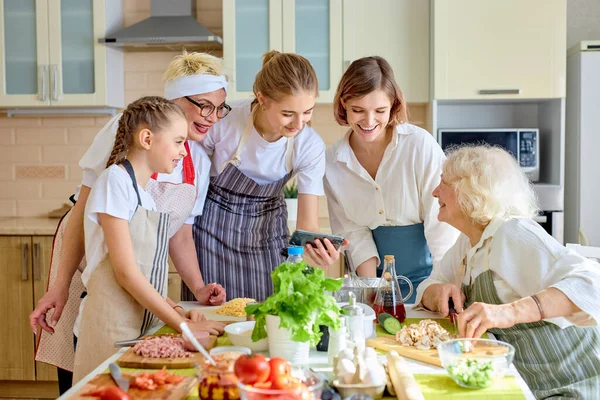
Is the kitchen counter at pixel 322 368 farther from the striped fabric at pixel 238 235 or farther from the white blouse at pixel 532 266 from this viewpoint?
the striped fabric at pixel 238 235

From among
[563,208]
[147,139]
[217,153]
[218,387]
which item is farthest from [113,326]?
[563,208]

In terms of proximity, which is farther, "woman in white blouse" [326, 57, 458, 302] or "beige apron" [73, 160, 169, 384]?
"woman in white blouse" [326, 57, 458, 302]

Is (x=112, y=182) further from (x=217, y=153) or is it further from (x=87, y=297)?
(x=217, y=153)

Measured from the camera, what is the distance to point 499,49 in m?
4.09

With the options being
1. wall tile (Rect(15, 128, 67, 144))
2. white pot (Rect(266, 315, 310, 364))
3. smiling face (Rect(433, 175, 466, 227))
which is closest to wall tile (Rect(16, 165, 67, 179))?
wall tile (Rect(15, 128, 67, 144))

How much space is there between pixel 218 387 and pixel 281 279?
0.31 metres

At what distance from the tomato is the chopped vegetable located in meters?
0.43

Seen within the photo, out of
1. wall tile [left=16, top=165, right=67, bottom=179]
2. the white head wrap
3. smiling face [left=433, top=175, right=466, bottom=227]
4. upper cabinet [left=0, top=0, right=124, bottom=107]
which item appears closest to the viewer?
smiling face [left=433, top=175, right=466, bottom=227]

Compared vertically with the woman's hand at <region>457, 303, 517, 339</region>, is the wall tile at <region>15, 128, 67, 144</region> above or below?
above

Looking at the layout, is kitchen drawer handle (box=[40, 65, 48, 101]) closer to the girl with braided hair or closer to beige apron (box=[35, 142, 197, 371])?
beige apron (box=[35, 142, 197, 371])

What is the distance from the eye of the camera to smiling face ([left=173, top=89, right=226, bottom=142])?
239cm

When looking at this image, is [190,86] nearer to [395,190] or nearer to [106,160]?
[106,160]

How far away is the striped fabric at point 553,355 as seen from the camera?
5.87ft

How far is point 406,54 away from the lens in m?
4.21
